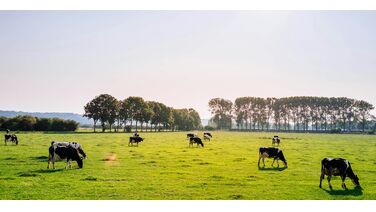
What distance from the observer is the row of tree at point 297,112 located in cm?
17988

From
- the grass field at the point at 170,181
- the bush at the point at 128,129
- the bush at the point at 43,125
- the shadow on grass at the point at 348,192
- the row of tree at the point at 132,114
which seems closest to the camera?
the grass field at the point at 170,181

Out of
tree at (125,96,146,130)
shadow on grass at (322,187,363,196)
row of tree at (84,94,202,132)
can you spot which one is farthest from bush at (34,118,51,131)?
shadow on grass at (322,187,363,196)

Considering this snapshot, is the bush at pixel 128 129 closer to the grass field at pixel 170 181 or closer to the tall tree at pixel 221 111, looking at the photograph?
the tall tree at pixel 221 111

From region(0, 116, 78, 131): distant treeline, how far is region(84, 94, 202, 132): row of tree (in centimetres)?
755

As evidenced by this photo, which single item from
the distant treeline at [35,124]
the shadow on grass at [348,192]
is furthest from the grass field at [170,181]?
the distant treeline at [35,124]

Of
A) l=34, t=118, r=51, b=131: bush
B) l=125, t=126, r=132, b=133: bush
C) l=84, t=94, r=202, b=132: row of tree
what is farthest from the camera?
l=125, t=126, r=132, b=133: bush

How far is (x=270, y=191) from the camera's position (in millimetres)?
18312

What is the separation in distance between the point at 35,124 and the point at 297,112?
13033 cm

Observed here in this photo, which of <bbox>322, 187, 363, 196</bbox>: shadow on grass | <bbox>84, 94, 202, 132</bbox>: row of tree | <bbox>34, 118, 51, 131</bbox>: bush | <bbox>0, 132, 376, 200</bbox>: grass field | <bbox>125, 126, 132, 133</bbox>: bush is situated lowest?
<bbox>322, 187, 363, 196</bbox>: shadow on grass

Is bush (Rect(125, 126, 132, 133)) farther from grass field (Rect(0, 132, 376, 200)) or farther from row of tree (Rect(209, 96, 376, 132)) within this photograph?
grass field (Rect(0, 132, 376, 200))

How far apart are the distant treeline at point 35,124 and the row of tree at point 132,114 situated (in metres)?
7.55

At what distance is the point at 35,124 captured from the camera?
114312 mm

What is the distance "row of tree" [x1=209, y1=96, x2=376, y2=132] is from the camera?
17988cm
